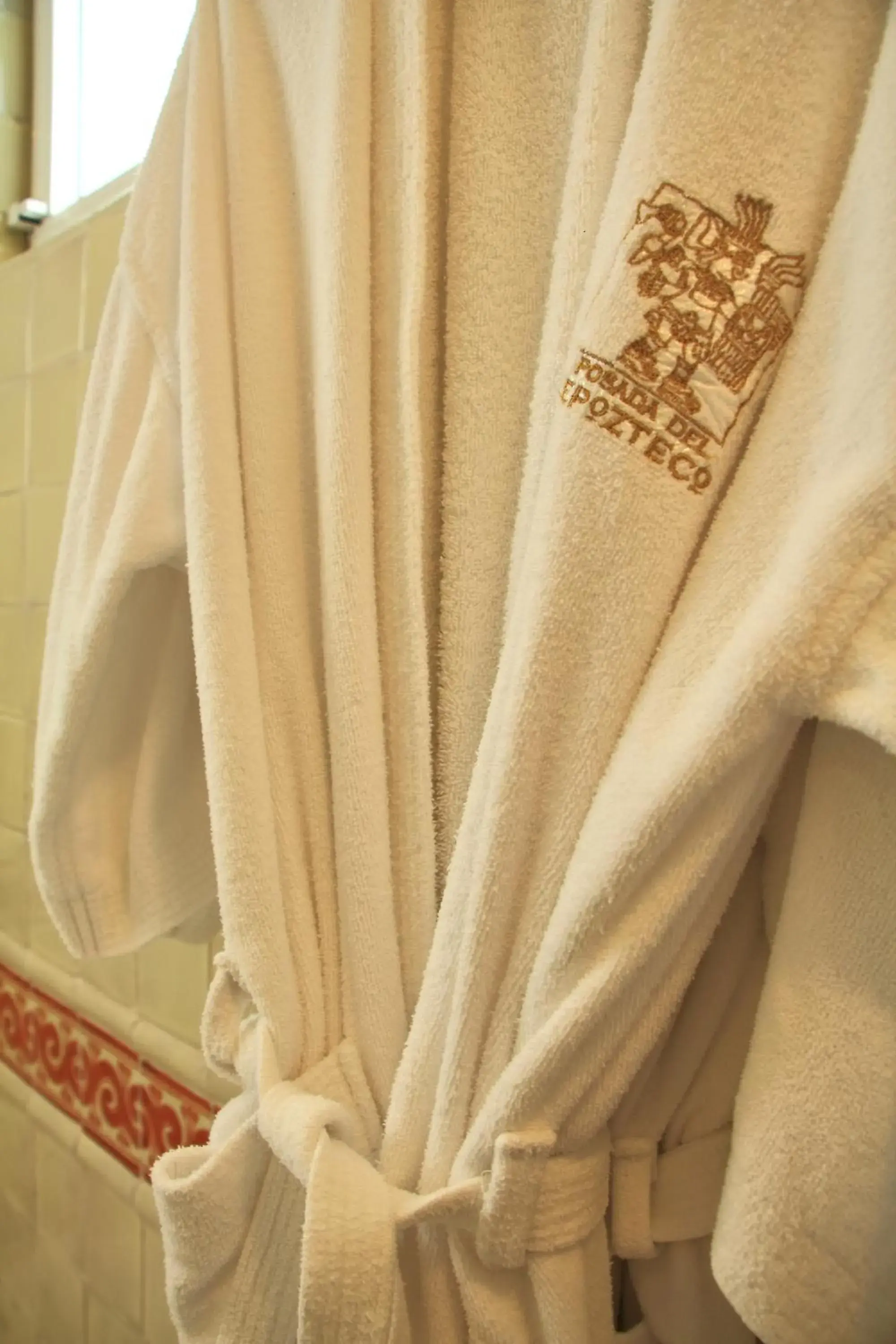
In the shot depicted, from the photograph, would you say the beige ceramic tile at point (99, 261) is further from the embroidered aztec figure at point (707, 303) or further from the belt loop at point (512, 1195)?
the belt loop at point (512, 1195)

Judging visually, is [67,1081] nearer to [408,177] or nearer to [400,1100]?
[400,1100]

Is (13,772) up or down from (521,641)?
down

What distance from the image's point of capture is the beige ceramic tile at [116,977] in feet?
2.93

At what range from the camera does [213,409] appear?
49 centimetres

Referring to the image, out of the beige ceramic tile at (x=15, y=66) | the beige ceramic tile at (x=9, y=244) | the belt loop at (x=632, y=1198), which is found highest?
the beige ceramic tile at (x=15, y=66)

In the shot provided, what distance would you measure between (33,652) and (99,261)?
16.7 inches

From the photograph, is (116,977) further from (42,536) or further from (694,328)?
(694,328)

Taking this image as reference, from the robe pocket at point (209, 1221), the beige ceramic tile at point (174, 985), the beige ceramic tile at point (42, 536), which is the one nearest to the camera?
the robe pocket at point (209, 1221)

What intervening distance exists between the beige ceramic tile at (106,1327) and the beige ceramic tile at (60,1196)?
1.9 inches

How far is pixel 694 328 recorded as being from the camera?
1.23 feet

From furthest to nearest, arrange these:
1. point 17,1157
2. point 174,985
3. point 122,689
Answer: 1. point 17,1157
2. point 174,985
3. point 122,689

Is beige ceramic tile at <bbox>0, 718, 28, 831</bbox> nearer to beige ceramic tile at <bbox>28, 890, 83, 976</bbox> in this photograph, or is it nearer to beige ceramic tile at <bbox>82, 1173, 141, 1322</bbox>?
beige ceramic tile at <bbox>28, 890, 83, 976</bbox>

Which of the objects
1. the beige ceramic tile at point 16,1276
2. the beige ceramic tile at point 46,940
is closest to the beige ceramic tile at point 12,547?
the beige ceramic tile at point 46,940

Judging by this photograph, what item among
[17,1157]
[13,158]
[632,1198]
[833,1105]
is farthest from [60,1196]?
[13,158]
